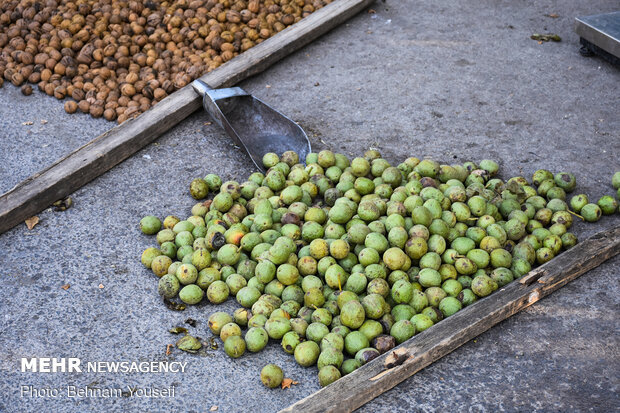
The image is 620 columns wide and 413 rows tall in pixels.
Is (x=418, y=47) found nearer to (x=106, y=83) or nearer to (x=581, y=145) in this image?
(x=581, y=145)

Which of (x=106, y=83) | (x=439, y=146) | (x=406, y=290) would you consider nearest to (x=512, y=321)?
(x=406, y=290)

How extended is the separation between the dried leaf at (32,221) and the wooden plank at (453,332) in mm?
2102

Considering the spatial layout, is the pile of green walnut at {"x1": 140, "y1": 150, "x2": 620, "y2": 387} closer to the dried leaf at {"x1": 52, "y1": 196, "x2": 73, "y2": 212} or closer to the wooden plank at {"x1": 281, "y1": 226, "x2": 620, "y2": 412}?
the wooden plank at {"x1": 281, "y1": 226, "x2": 620, "y2": 412}

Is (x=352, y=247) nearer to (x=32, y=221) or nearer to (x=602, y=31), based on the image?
(x=32, y=221)

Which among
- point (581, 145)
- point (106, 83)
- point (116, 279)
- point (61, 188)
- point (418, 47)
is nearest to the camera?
point (116, 279)

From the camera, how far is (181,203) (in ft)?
12.2

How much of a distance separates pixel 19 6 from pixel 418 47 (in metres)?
3.81

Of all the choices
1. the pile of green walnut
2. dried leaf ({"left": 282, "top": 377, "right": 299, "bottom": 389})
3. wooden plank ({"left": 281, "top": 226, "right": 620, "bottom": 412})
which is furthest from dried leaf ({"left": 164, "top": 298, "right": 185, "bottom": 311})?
wooden plank ({"left": 281, "top": 226, "right": 620, "bottom": 412})

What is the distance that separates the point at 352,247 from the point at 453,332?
788mm

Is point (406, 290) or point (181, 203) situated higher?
point (406, 290)

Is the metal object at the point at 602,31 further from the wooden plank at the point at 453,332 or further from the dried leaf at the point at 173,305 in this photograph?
the dried leaf at the point at 173,305

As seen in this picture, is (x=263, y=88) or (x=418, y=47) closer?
(x=263, y=88)

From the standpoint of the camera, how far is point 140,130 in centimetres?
404

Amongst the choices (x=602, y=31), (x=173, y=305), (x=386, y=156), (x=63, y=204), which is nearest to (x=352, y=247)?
(x=173, y=305)
